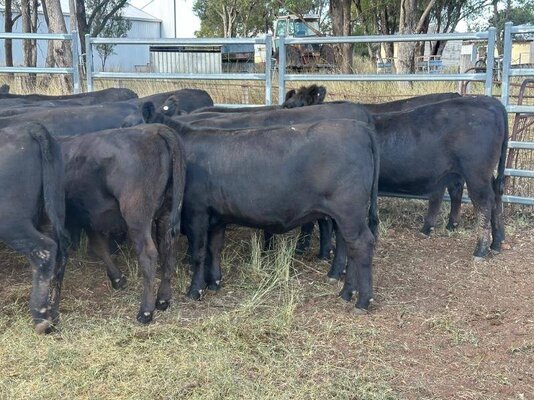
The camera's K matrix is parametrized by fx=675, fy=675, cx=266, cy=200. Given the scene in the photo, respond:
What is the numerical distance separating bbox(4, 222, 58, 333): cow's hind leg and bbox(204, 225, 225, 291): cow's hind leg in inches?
54.5

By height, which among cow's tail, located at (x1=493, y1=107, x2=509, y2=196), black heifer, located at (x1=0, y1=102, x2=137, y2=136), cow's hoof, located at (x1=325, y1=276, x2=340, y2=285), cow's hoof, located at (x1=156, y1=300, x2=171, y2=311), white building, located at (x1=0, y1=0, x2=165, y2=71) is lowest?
cow's hoof, located at (x1=325, y1=276, x2=340, y2=285)

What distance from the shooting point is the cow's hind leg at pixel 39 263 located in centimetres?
472

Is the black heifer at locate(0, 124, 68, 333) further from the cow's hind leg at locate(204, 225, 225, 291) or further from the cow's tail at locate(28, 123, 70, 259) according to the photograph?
the cow's hind leg at locate(204, 225, 225, 291)

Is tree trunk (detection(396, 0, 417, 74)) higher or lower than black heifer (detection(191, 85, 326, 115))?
higher

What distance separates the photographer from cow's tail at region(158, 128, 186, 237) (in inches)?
202

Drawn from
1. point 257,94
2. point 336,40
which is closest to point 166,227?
point 336,40

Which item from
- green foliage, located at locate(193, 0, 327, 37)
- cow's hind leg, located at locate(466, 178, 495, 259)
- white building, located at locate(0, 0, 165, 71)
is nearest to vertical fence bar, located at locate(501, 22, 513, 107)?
cow's hind leg, located at locate(466, 178, 495, 259)

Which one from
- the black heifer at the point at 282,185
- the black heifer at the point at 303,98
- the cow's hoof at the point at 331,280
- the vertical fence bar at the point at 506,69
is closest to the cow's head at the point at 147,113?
the black heifer at the point at 282,185

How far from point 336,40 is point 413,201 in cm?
223

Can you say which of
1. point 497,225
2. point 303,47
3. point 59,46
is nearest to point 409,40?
point 497,225

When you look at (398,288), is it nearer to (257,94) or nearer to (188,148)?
(188,148)

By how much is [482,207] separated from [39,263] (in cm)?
425

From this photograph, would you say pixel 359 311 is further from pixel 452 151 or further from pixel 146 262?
pixel 452 151

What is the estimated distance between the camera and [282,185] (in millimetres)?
5312
